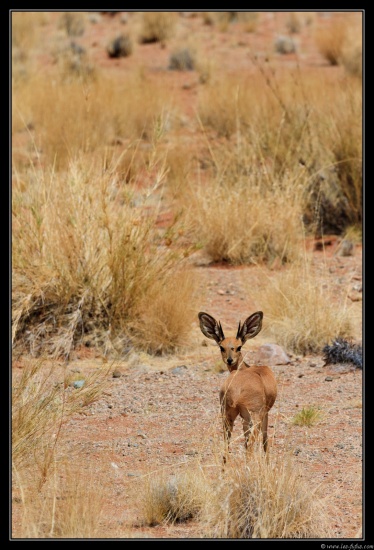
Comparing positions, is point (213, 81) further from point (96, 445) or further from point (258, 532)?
point (258, 532)

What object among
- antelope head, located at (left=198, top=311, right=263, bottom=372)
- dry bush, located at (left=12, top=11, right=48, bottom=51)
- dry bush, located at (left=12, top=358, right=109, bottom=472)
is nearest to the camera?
antelope head, located at (left=198, top=311, right=263, bottom=372)

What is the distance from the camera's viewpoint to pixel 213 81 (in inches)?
708

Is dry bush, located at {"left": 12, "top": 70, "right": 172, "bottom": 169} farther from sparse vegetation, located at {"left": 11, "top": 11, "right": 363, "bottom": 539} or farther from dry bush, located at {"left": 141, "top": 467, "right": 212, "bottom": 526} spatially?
dry bush, located at {"left": 141, "top": 467, "right": 212, "bottom": 526}

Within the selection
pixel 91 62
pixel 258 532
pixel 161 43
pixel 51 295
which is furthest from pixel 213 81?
pixel 258 532

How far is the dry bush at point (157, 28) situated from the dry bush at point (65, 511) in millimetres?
20074

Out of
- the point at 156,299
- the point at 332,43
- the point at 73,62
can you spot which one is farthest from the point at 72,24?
the point at 156,299

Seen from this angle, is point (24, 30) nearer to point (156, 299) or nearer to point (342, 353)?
point (156, 299)

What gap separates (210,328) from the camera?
15.4ft

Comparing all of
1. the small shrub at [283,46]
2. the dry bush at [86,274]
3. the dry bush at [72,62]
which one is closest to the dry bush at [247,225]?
the dry bush at [86,274]

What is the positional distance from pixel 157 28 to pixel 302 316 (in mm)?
17308

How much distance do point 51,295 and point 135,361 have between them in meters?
0.90

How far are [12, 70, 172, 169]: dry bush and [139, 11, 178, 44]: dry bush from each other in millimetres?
7491

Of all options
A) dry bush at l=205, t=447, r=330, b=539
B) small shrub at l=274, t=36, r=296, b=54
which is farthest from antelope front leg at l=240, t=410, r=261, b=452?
small shrub at l=274, t=36, r=296, b=54

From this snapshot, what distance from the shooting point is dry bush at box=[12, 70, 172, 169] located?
1344 centimetres
